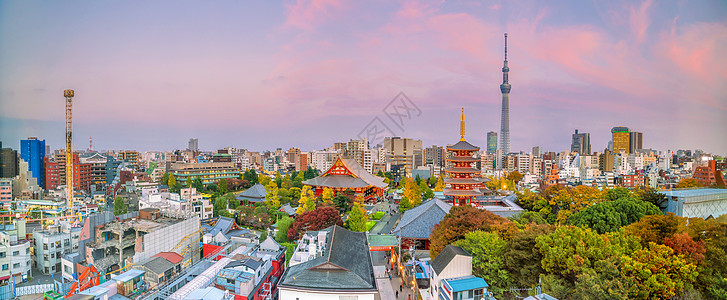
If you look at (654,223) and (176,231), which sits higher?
(654,223)

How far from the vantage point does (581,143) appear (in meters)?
38.9

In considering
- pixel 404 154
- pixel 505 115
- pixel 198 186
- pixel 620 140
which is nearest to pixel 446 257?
pixel 198 186

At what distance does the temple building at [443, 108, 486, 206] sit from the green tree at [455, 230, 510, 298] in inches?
338

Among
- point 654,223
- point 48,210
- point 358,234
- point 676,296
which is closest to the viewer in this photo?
point 676,296

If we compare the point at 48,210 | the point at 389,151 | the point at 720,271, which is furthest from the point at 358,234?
the point at 389,151

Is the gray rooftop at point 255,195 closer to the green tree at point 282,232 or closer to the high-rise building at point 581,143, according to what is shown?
the green tree at point 282,232

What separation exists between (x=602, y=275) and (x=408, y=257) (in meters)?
5.71

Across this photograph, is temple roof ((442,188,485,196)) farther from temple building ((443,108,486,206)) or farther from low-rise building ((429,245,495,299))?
low-rise building ((429,245,495,299))

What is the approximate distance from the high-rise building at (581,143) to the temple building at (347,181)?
2552cm

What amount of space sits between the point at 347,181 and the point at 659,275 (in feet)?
57.5

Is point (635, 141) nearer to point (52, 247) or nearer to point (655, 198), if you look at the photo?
point (655, 198)

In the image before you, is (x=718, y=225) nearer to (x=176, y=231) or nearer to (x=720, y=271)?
(x=720, y=271)

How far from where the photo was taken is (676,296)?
5742mm

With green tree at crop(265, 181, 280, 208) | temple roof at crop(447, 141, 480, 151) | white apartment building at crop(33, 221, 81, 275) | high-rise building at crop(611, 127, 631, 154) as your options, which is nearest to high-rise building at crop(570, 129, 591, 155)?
high-rise building at crop(611, 127, 631, 154)
